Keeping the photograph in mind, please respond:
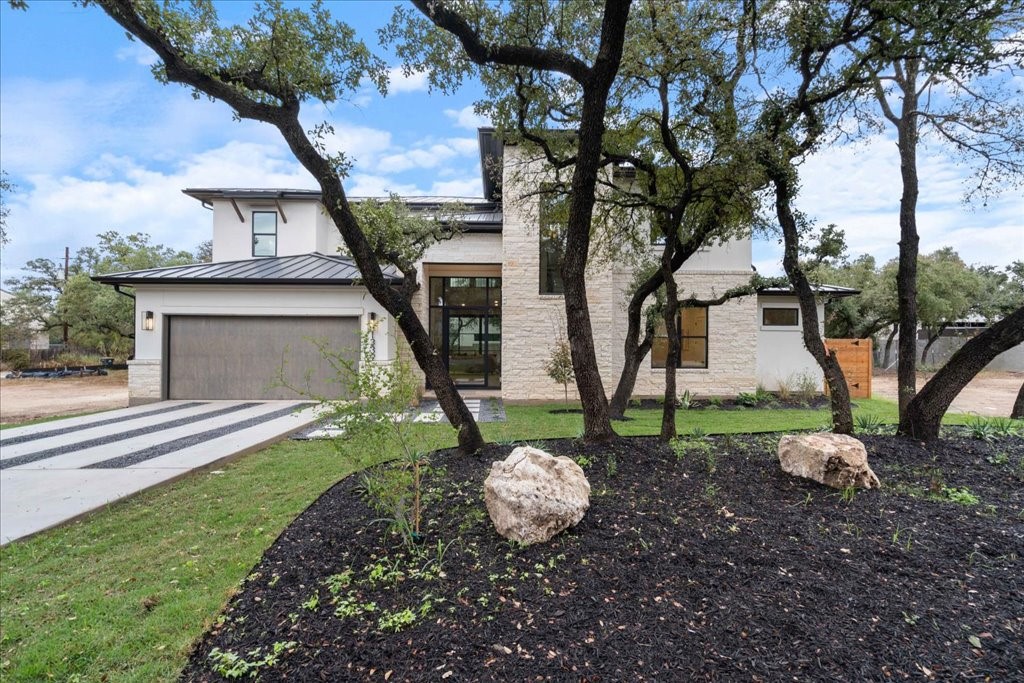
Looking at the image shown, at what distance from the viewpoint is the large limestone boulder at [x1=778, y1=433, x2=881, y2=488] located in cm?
374

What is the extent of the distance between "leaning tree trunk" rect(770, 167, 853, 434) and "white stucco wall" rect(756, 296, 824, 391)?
7.88 metres

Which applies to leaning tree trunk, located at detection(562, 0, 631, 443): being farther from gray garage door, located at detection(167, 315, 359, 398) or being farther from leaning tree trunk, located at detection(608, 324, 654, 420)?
gray garage door, located at detection(167, 315, 359, 398)

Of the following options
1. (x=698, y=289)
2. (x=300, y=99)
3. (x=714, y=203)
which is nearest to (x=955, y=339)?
(x=698, y=289)

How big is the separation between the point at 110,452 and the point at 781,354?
14.6 metres

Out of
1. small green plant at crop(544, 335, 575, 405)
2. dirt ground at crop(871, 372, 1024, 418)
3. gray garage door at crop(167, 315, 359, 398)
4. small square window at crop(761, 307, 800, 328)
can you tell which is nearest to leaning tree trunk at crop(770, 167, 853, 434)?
small green plant at crop(544, 335, 575, 405)

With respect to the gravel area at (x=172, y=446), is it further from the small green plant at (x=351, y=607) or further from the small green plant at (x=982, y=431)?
the small green plant at (x=982, y=431)

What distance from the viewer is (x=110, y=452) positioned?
20.9 feet

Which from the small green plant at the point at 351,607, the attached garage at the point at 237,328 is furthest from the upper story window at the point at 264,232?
the small green plant at the point at 351,607

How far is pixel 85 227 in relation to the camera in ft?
79.4

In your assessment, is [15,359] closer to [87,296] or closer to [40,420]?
[87,296]

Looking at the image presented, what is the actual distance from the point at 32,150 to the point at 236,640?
38.5ft

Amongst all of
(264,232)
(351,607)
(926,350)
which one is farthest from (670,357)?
(926,350)

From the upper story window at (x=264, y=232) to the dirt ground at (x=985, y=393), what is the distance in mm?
18690

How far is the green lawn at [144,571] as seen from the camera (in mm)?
2320
